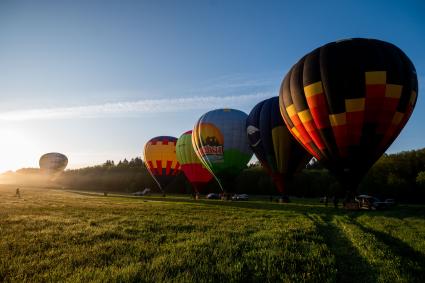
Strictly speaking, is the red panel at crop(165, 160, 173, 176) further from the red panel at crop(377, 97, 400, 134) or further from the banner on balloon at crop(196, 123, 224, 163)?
the red panel at crop(377, 97, 400, 134)

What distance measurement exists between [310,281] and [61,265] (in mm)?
5178

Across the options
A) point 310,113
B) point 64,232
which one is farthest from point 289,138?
point 64,232

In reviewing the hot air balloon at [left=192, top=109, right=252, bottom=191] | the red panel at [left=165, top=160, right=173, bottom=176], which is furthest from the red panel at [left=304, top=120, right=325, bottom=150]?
the red panel at [left=165, top=160, right=173, bottom=176]

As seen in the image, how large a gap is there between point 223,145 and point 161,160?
1704cm

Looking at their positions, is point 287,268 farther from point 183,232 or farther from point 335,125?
point 335,125

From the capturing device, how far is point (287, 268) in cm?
689

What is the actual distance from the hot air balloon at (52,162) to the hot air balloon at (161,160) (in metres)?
64.2

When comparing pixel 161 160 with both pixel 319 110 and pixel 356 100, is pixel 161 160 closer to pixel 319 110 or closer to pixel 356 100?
pixel 319 110

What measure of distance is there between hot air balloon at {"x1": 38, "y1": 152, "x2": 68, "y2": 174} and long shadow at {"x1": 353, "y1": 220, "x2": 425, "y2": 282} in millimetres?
105100

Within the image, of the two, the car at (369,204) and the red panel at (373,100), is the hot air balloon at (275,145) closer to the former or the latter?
the car at (369,204)

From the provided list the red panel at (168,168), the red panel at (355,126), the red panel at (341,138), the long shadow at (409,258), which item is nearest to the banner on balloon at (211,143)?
the red panel at (168,168)

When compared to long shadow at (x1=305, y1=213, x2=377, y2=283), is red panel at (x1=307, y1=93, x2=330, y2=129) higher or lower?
higher

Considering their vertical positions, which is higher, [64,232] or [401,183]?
[401,183]

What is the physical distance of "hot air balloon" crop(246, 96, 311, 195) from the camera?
27594 mm
